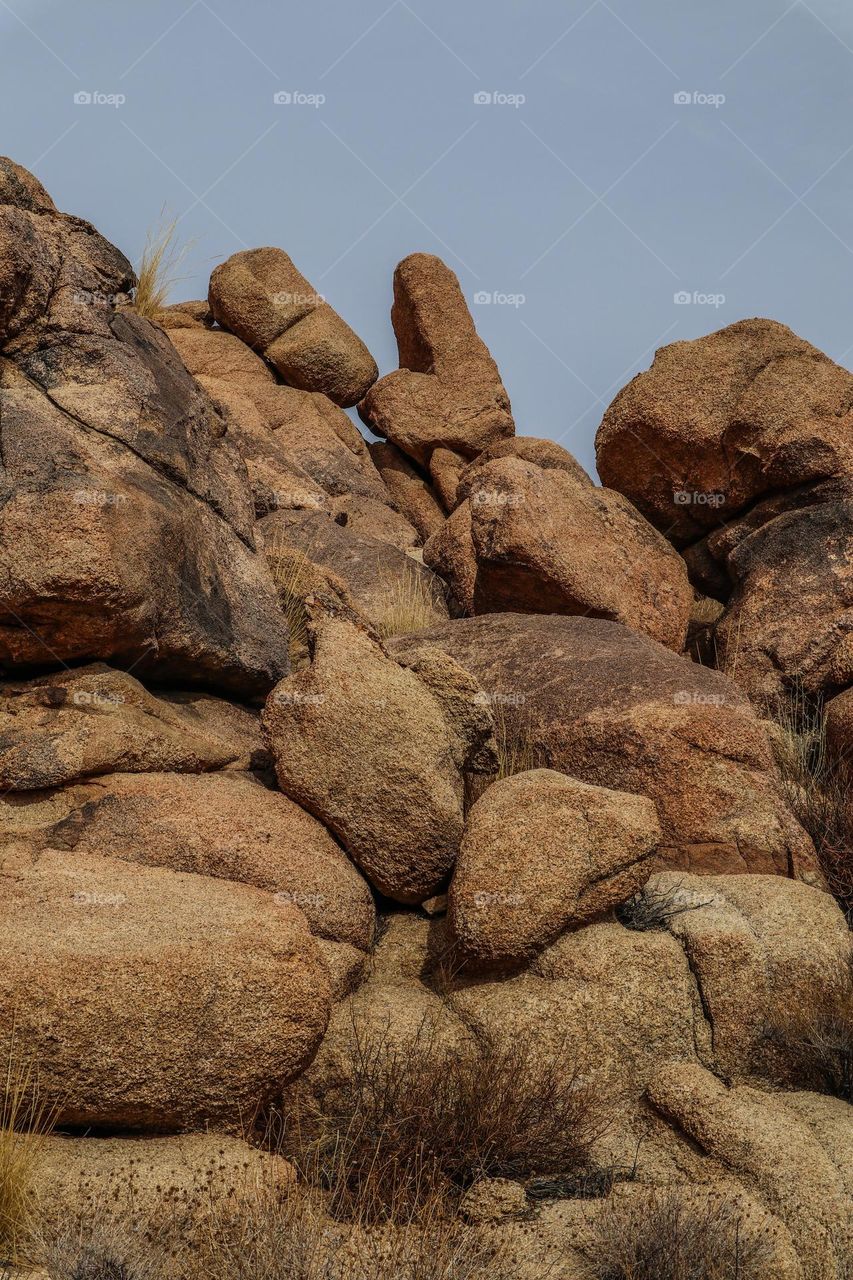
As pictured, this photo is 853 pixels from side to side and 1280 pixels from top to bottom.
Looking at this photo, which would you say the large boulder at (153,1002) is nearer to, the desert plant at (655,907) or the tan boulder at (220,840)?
the tan boulder at (220,840)

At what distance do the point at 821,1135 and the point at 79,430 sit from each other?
5460 millimetres

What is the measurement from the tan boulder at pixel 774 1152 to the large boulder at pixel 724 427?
802 centimetres

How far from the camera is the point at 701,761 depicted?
25.4 feet

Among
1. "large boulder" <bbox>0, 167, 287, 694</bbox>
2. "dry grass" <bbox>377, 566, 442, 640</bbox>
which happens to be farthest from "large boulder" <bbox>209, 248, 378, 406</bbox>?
"large boulder" <bbox>0, 167, 287, 694</bbox>

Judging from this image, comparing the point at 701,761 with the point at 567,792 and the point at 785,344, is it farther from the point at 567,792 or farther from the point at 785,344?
the point at 785,344

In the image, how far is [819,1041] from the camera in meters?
6.00

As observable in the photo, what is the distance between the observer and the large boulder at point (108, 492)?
253 inches

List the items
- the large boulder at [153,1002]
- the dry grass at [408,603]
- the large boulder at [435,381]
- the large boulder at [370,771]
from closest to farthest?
the large boulder at [153,1002] → the large boulder at [370,771] → the dry grass at [408,603] → the large boulder at [435,381]

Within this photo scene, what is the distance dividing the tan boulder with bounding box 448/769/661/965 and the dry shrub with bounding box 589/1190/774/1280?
1.53 metres

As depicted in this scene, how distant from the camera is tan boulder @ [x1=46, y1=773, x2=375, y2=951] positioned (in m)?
6.18

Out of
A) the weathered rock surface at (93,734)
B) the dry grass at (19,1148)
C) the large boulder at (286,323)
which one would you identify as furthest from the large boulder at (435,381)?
the dry grass at (19,1148)

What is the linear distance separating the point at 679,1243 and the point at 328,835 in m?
2.89

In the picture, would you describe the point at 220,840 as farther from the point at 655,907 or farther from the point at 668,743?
the point at 668,743

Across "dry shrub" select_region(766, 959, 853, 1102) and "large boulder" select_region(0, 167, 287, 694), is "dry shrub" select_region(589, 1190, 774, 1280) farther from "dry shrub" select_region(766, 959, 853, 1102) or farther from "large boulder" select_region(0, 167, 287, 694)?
"large boulder" select_region(0, 167, 287, 694)
